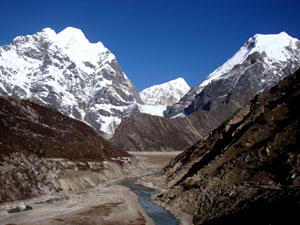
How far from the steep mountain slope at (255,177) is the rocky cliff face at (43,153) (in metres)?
20.1

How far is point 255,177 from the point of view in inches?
1768

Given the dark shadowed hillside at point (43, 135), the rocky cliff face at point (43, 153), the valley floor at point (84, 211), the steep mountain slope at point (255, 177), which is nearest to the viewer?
the steep mountain slope at point (255, 177)

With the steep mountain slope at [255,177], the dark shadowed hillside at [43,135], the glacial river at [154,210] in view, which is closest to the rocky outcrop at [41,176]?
the dark shadowed hillside at [43,135]

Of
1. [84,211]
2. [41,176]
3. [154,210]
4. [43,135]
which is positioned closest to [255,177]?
[154,210]

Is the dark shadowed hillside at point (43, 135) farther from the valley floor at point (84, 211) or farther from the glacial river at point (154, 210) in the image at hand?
the glacial river at point (154, 210)

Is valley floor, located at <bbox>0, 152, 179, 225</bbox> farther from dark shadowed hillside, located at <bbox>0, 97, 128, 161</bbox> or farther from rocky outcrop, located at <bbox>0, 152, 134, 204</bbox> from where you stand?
dark shadowed hillside, located at <bbox>0, 97, 128, 161</bbox>

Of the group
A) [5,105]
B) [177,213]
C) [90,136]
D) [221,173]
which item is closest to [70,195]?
[177,213]

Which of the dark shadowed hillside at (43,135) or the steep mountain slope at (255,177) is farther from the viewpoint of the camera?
the dark shadowed hillside at (43,135)

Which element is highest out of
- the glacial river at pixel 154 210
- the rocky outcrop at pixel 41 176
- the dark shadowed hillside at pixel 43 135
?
the dark shadowed hillside at pixel 43 135

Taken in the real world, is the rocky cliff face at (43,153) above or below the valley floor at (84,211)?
above

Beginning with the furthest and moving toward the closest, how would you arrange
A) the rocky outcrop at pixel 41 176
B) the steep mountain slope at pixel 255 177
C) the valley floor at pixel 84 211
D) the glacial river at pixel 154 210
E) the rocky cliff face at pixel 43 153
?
the rocky cliff face at pixel 43 153, the rocky outcrop at pixel 41 176, the glacial river at pixel 154 210, the valley floor at pixel 84 211, the steep mountain slope at pixel 255 177

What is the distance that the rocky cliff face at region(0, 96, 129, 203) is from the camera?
56375 mm

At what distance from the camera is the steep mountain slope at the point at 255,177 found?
32.8m

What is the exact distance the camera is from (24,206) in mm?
46312
